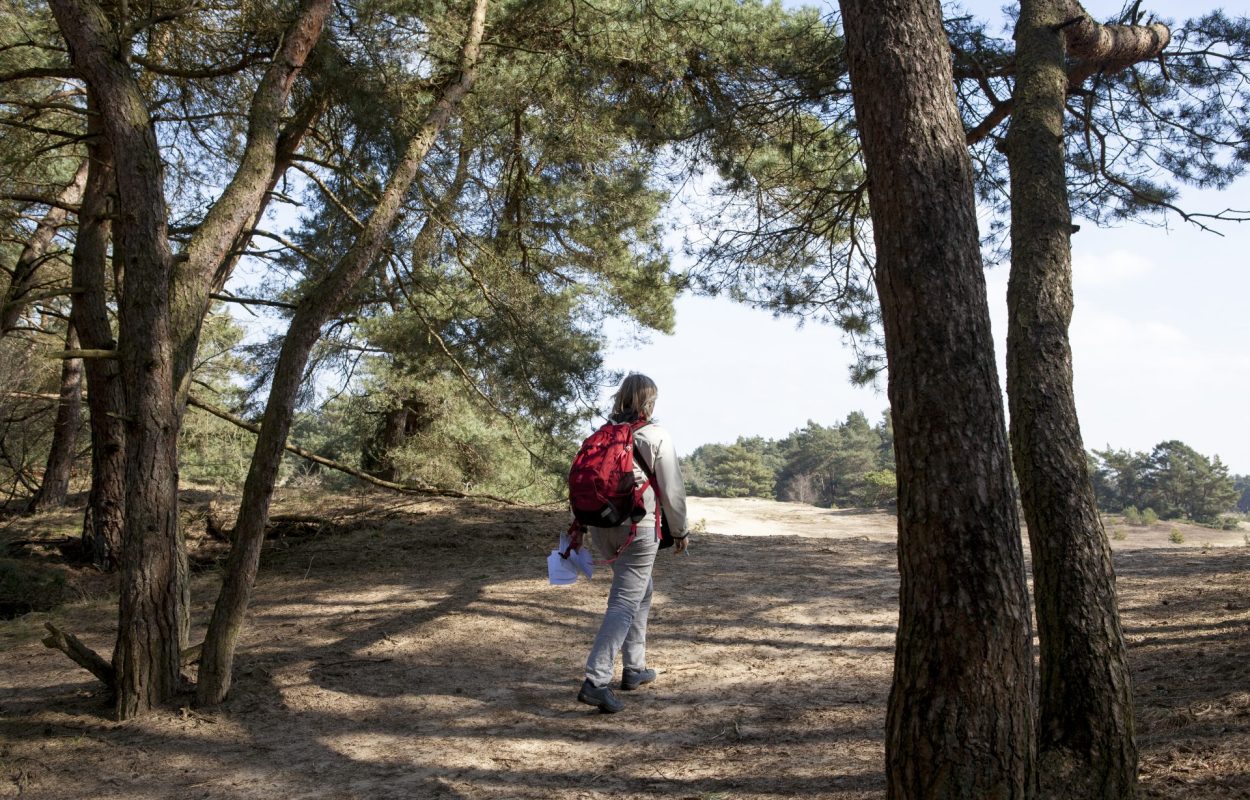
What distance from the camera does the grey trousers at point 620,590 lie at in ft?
14.5

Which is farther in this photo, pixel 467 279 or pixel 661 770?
pixel 467 279

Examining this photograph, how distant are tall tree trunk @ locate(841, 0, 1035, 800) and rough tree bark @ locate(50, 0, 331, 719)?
388 centimetres

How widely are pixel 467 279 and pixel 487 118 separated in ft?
5.79

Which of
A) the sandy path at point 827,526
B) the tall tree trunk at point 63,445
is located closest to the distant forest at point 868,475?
the sandy path at point 827,526

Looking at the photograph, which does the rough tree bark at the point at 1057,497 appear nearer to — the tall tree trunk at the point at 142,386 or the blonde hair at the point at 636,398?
the blonde hair at the point at 636,398

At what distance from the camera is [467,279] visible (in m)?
9.30

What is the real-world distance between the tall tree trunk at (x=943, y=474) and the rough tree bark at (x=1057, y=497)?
0.91m

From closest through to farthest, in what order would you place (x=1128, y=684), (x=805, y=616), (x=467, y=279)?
(x=1128, y=684) → (x=805, y=616) → (x=467, y=279)

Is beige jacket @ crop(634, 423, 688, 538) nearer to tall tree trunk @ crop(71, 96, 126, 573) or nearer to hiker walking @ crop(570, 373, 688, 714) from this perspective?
hiker walking @ crop(570, 373, 688, 714)

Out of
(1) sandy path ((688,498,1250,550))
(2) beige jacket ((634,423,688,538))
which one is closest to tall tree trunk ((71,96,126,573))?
(2) beige jacket ((634,423,688,538))

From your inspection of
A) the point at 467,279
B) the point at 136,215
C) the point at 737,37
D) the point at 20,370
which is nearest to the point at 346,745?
the point at 136,215

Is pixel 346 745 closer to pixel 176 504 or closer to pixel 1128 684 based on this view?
pixel 176 504

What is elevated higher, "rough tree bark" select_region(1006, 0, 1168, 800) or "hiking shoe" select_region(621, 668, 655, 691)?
"rough tree bark" select_region(1006, 0, 1168, 800)

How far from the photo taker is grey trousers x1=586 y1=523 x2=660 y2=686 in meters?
4.43
